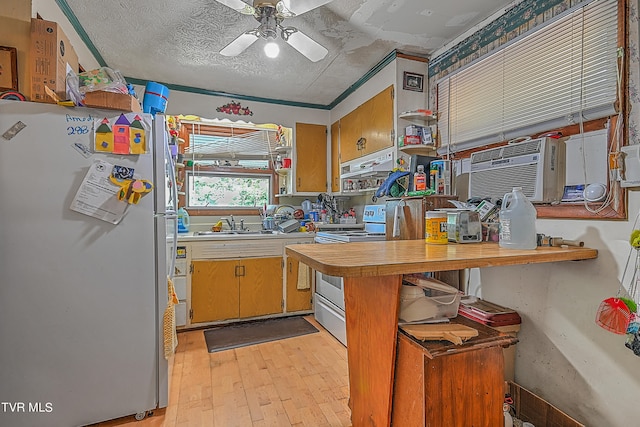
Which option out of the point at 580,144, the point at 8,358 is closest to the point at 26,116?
the point at 8,358

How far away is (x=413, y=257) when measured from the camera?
1.14 metres

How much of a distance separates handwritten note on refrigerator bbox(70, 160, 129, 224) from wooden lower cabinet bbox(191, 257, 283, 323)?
4.51 ft

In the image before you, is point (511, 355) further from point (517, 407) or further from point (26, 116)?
point (26, 116)

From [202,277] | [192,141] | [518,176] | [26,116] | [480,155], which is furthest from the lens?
[192,141]

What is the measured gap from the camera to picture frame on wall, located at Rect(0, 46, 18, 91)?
149 cm

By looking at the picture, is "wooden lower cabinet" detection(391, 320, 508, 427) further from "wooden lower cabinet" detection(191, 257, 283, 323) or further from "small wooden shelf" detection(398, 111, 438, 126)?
"wooden lower cabinet" detection(191, 257, 283, 323)

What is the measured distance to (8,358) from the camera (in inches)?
59.7

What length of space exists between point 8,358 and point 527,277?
8.93ft

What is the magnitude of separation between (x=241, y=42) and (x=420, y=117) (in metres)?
1.47

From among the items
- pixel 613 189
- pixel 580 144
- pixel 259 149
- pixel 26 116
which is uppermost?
pixel 259 149

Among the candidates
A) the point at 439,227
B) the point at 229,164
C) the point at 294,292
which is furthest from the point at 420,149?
the point at 229,164

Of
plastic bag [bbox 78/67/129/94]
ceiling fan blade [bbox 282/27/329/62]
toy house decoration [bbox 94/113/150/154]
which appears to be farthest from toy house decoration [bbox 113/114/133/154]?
ceiling fan blade [bbox 282/27/329/62]

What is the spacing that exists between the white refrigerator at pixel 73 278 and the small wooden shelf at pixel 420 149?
5.73ft

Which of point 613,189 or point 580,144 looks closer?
point 613,189
